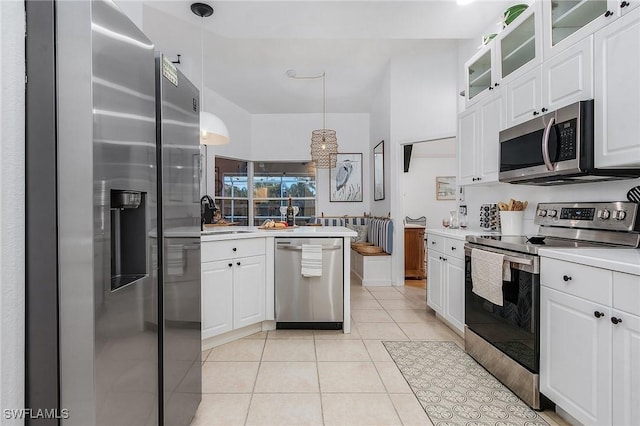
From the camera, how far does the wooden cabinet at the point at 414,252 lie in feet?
17.1

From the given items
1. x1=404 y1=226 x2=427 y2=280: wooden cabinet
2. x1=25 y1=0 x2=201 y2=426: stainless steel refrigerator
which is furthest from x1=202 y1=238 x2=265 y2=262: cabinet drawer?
x1=404 y1=226 x2=427 y2=280: wooden cabinet

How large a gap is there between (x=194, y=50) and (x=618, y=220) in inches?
168

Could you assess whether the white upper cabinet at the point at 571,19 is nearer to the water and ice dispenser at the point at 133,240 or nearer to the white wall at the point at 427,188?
the water and ice dispenser at the point at 133,240

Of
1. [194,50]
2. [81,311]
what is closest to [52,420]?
[81,311]

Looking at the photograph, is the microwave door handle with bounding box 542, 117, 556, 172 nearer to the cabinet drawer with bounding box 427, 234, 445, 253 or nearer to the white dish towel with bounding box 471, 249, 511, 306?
the white dish towel with bounding box 471, 249, 511, 306

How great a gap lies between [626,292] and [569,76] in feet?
4.26

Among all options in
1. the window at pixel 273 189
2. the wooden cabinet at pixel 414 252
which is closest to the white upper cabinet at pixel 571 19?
the wooden cabinet at pixel 414 252

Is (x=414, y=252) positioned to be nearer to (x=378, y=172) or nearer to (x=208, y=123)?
(x=378, y=172)

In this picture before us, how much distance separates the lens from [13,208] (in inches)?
Answer: 32.3

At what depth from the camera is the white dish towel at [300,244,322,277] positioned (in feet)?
9.36

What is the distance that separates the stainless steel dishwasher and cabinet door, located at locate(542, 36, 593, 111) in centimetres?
188

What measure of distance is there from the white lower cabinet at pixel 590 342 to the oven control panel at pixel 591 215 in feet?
1.58

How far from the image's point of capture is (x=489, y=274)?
2.08m

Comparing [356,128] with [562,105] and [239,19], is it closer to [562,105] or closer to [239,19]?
[239,19]
